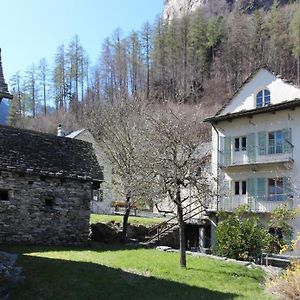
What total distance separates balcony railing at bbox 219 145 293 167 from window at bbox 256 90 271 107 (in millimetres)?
2809

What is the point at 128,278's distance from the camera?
42.3 feet

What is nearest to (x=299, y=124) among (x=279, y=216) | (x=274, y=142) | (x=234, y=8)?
(x=274, y=142)

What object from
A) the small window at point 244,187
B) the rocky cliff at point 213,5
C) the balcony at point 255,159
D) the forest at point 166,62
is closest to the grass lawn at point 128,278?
the balcony at point 255,159

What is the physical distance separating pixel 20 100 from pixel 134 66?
60.6 feet

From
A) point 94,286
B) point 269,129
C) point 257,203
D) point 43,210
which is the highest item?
point 269,129

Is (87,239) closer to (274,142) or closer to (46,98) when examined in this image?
(274,142)

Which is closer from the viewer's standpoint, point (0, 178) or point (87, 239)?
point (0, 178)

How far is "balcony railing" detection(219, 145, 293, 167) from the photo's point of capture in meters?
25.6

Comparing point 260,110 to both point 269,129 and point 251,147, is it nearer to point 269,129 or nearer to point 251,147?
point 269,129

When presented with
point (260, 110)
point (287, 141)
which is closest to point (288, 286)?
point (287, 141)

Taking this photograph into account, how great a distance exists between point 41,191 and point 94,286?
350 inches

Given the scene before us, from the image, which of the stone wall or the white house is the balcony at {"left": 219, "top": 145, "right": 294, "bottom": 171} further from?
the stone wall

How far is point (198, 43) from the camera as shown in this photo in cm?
7106

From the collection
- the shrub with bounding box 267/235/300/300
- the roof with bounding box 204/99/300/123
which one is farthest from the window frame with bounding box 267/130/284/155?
the shrub with bounding box 267/235/300/300
